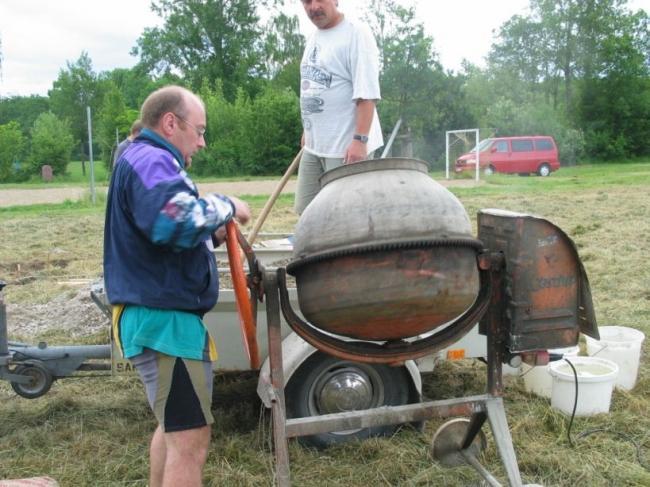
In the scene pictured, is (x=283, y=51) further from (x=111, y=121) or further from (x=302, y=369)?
(x=302, y=369)

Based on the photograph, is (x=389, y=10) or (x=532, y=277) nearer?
(x=532, y=277)

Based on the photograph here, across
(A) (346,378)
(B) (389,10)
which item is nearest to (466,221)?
(A) (346,378)

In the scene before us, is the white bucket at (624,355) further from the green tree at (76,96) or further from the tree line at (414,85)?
the green tree at (76,96)

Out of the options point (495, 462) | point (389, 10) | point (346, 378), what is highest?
point (389, 10)

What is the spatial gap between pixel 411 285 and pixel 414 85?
106 ft

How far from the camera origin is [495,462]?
10.8 ft

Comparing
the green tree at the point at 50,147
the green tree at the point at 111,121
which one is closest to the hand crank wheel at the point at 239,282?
the green tree at the point at 111,121

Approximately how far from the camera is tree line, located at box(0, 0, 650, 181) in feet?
110

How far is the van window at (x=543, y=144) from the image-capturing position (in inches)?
1056

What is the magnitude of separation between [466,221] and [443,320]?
1.16 ft

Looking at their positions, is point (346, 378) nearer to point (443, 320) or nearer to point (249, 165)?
point (443, 320)

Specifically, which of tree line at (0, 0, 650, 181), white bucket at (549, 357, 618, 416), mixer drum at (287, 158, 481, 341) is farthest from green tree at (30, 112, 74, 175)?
mixer drum at (287, 158, 481, 341)

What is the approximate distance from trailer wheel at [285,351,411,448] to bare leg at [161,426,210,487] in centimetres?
105

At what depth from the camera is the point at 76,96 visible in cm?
5659
